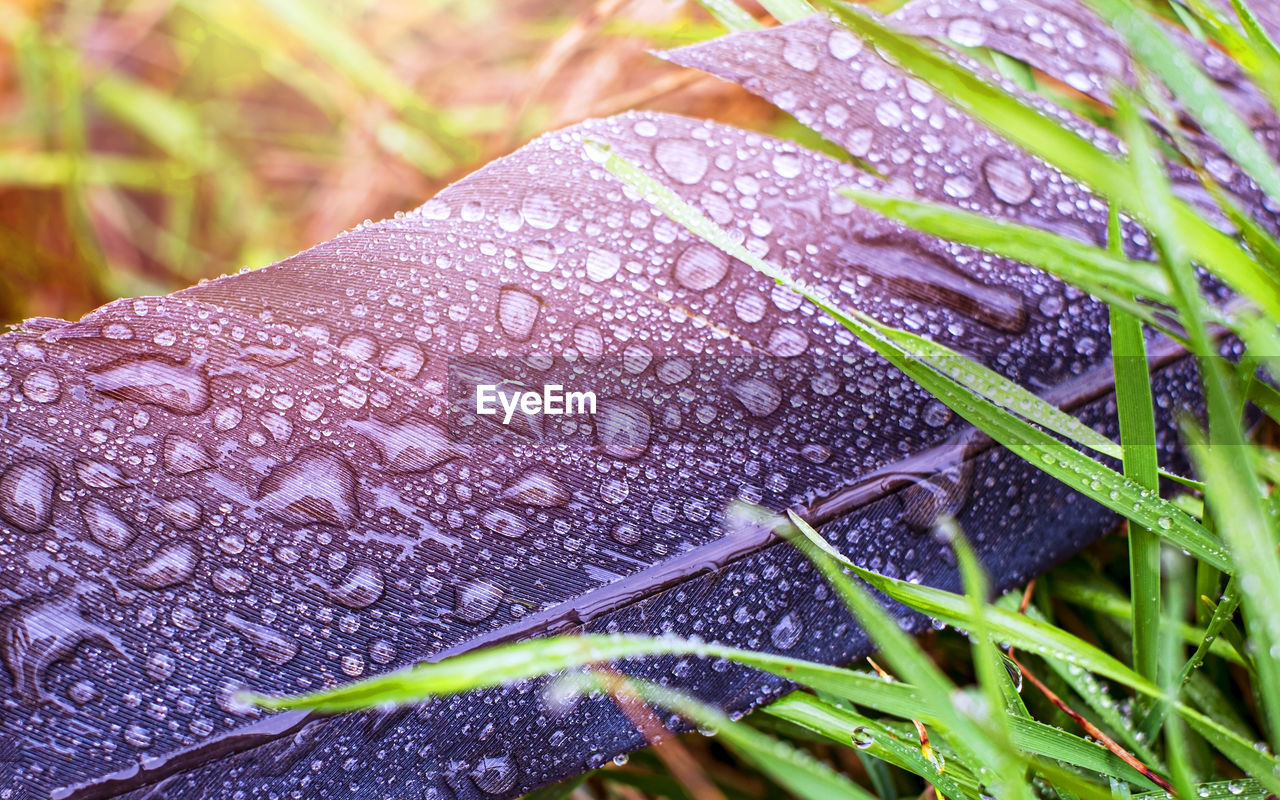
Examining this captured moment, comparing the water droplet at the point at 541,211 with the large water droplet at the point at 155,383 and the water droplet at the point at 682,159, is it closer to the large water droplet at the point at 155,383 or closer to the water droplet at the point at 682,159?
the water droplet at the point at 682,159

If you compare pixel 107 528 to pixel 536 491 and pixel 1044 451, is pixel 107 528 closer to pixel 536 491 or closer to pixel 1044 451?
pixel 536 491

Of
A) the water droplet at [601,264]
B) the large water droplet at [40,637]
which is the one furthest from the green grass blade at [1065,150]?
the large water droplet at [40,637]

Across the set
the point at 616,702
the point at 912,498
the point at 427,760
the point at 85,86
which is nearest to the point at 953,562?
the point at 912,498

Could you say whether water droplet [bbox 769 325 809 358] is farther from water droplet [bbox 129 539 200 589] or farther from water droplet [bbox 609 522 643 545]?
water droplet [bbox 129 539 200 589]

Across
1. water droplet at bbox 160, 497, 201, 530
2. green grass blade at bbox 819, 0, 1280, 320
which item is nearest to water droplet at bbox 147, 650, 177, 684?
water droplet at bbox 160, 497, 201, 530

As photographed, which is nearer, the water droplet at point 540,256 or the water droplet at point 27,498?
the water droplet at point 27,498
